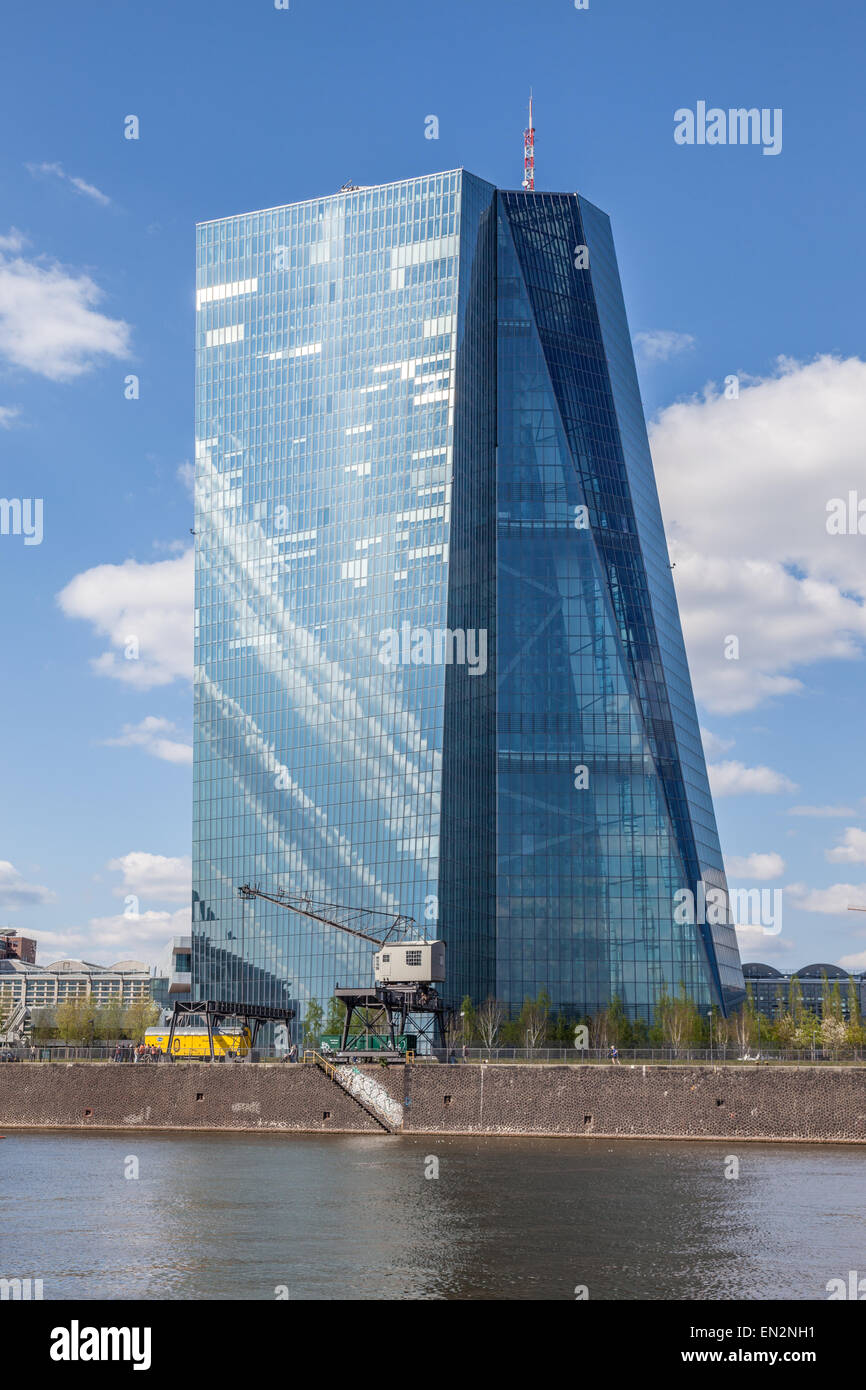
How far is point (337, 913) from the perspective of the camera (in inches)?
7077

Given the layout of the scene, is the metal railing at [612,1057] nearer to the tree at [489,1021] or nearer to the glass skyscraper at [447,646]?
the tree at [489,1021]

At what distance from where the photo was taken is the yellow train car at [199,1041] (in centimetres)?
14525

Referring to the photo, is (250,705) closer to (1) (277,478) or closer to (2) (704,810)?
(1) (277,478)

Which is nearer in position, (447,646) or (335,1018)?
(335,1018)

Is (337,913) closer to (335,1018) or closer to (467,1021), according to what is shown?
(335,1018)

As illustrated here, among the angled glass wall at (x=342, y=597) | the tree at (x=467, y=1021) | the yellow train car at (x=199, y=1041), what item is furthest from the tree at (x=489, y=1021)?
the yellow train car at (x=199, y=1041)

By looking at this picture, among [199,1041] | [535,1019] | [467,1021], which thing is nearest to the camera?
[467,1021]

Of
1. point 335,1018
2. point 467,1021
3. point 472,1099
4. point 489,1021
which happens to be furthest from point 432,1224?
point 335,1018

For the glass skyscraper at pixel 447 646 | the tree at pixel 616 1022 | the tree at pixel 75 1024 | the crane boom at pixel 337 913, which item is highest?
the glass skyscraper at pixel 447 646

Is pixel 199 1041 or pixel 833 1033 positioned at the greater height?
pixel 833 1033

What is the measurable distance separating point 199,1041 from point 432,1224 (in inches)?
4244

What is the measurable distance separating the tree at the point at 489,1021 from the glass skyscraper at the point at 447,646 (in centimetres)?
485

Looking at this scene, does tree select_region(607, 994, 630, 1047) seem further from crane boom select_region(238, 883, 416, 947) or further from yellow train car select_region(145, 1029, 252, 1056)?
yellow train car select_region(145, 1029, 252, 1056)

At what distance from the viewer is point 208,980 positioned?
194 m
